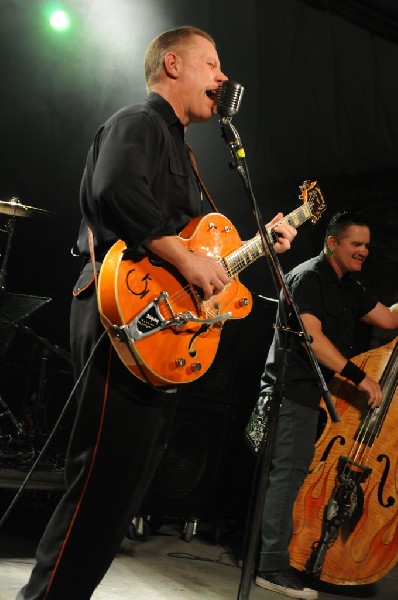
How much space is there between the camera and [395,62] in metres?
5.77

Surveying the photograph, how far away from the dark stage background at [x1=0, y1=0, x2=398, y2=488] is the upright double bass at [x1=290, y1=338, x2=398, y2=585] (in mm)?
1104

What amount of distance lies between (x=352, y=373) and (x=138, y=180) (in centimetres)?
237

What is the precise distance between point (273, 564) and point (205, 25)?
4185 millimetres

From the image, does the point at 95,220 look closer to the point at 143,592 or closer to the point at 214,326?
the point at 214,326

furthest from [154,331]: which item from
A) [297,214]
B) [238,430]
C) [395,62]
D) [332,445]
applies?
[395,62]

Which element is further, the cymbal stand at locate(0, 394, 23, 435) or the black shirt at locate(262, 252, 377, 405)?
the cymbal stand at locate(0, 394, 23, 435)

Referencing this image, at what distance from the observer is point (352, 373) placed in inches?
164

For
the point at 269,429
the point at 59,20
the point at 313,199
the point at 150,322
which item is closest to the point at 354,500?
the point at 313,199

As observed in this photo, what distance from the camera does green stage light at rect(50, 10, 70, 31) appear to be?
6332mm

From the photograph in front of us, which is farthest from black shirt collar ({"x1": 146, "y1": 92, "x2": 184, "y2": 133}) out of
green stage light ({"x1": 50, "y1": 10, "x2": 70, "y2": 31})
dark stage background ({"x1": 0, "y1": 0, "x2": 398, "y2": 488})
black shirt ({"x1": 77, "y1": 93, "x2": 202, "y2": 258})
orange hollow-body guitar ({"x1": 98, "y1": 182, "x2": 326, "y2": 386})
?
green stage light ({"x1": 50, "y1": 10, "x2": 70, "y2": 31})

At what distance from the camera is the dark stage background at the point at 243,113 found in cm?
597

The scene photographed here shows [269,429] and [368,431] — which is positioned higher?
[368,431]

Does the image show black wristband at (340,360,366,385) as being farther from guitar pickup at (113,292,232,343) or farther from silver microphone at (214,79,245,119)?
silver microphone at (214,79,245,119)

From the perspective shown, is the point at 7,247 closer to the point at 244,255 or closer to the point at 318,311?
the point at 318,311
